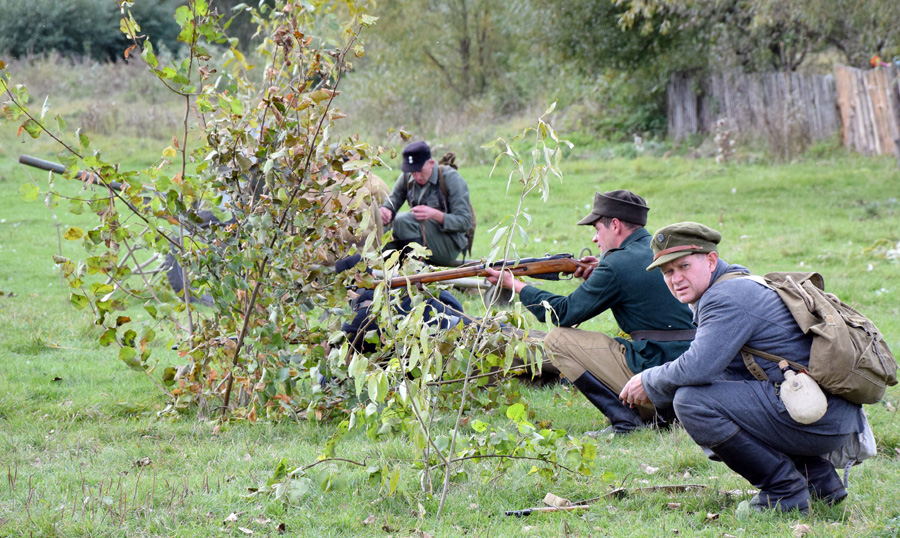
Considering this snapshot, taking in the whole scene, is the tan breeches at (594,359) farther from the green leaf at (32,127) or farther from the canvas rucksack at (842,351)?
the green leaf at (32,127)

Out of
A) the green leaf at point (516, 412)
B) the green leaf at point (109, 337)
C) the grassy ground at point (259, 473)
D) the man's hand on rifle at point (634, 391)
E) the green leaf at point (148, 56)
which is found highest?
the green leaf at point (148, 56)

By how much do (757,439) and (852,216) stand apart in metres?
10.6

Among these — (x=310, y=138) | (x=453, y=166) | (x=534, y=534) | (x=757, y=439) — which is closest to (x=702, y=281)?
(x=757, y=439)

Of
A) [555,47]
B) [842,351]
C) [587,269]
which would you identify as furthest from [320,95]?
[555,47]

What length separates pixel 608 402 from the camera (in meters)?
5.66

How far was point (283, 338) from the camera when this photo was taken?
561cm

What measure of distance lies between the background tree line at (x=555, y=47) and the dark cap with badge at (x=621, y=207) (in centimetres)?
881

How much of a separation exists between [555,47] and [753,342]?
1691cm

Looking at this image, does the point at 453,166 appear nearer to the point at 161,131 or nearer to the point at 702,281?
the point at 702,281

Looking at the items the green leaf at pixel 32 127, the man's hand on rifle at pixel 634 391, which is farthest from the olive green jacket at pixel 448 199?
the man's hand on rifle at pixel 634 391

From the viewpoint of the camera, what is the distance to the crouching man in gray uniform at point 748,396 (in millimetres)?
3988

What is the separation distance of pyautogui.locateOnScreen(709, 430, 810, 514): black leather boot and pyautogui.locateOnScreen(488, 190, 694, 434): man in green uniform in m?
1.47

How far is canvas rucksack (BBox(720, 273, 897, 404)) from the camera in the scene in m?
3.79

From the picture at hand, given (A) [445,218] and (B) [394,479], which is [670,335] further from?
(A) [445,218]
